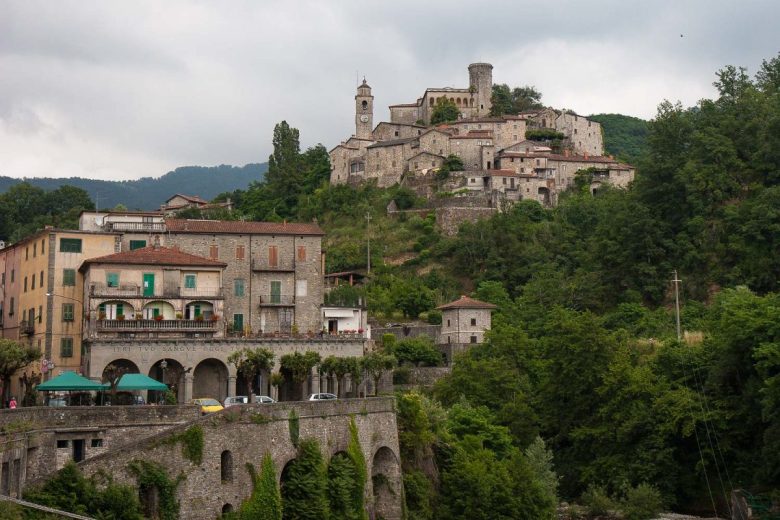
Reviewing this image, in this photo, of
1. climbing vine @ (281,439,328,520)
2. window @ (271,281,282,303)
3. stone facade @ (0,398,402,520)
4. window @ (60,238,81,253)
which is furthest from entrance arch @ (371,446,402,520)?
window @ (60,238,81,253)

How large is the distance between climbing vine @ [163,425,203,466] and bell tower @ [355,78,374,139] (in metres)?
114

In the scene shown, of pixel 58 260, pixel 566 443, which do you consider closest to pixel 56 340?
pixel 58 260

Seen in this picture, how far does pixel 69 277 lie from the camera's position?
6256 centimetres

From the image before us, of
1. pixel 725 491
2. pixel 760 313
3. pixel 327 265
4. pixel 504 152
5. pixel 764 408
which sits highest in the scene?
pixel 504 152

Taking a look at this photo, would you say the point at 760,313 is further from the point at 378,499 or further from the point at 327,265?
the point at 327,265

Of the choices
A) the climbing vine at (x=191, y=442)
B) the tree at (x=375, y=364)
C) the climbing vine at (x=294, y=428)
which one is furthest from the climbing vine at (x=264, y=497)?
the tree at (x=375, y=364)

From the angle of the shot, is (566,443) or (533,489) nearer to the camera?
(533,489)

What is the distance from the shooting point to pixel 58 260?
2458 inches

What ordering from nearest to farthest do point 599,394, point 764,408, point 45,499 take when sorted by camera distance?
point 45,499, point 764,408, point 599,394

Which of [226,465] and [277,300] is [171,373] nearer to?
[277,300]

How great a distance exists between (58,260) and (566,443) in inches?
1125

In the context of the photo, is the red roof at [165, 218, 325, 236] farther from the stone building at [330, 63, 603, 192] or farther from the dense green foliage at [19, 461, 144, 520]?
the stone building at [330, 63, 603, 192]

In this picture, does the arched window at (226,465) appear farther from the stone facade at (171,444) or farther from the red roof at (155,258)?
the red roof at (155,258)

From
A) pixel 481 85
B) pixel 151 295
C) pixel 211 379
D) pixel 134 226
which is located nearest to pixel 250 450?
pixel 211 379
